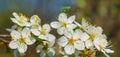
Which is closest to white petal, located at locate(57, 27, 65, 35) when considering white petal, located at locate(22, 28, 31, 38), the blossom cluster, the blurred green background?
the blossom cluster

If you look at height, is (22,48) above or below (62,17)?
below

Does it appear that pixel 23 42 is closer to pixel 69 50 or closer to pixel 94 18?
pixel 69 50

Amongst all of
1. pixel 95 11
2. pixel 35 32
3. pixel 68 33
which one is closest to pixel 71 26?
pixel 68 33

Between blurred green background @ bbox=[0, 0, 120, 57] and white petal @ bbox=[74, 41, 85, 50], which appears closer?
white petal @ bbox=[74, 41, 85, 50]

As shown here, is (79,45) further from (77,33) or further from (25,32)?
(25,32)

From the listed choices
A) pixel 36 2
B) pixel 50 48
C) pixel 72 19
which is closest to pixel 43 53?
pixel 50 48

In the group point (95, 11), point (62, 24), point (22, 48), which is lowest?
point (22, 48)

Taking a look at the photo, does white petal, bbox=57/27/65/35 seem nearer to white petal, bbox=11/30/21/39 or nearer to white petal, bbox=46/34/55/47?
white petal, bbox=46/34/55/47

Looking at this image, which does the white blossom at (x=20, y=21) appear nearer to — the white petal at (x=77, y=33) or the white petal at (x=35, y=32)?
the white petal at (x=35, y=32)

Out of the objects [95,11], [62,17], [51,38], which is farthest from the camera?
[95,11]
